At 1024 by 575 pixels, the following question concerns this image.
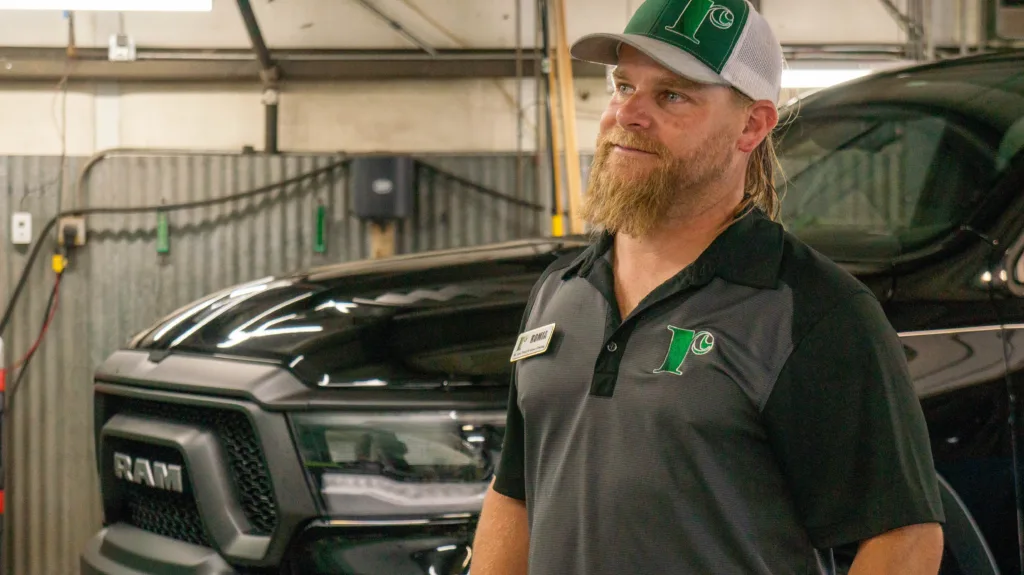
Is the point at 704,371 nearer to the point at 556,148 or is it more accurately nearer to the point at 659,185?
the point at 659,185

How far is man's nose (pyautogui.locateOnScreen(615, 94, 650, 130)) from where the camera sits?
1.43 m

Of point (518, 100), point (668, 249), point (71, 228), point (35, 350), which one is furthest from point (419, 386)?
point (35, 350)

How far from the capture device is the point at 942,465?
184 centimetres

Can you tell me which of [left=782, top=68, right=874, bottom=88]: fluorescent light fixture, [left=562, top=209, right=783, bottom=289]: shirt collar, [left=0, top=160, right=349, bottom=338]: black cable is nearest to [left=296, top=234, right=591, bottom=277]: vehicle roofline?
[left=562, top=209, right=783, bottom=289]: shirt collar

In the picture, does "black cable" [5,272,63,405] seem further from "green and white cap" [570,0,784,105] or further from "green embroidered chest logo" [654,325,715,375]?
"green embroidered chest logo" [654,325,715,375]

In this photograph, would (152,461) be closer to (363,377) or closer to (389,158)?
(363,377)

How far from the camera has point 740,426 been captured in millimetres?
1227

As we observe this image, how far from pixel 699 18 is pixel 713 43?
53 millimetres

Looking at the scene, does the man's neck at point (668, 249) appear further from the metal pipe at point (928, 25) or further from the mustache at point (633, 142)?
the metal pipe at point (928, 25)

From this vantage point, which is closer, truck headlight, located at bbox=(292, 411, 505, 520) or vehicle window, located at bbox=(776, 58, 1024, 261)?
truck headlight, located at bbox=(292, 411, 505, 520)

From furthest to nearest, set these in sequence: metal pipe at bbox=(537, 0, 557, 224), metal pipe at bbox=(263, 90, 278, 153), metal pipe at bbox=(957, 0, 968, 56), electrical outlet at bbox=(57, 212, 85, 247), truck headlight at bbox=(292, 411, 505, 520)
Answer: metal pipe at bbox=(957, 0, 968, 56)
metal pipe at bbox=(263, 90, 278, 153)
electrical outlet at bbox=(57, 212, 85, 247)
metal pipe at bbox=(537, 0, 557, 224)
truck headlight at bbox=(292, 411, 505, 520)

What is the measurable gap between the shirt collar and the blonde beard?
74 mm

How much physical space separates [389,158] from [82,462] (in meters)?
2.65

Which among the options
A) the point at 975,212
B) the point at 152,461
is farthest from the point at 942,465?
the point at 152,461
